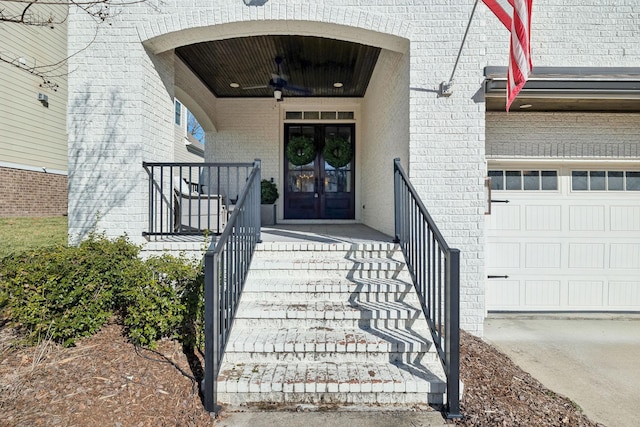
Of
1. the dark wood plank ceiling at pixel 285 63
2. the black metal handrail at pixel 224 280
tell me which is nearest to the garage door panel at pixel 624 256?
the dark wood plank ceiling at pixel 285 63

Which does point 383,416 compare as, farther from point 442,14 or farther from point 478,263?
point 442,14

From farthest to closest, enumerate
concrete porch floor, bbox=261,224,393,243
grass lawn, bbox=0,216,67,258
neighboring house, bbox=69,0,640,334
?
1. grass lawn, bbox=0,216,67,258
2. concrete porch floor, bbox=261,224,393,243
3. neighboring house, bbox=69,0,640,334

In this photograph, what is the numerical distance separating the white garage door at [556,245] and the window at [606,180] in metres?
0.05

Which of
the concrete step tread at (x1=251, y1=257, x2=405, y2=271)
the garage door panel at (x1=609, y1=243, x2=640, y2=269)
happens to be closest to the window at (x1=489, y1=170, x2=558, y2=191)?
the garage door panel at (x1=609, y1=243, x2=640, y2=269)

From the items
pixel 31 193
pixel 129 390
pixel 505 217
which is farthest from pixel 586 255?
pixel 31 193

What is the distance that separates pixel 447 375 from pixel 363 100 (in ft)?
19.8

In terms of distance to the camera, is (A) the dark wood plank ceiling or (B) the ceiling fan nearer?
(A) the dark wood plank ceiling

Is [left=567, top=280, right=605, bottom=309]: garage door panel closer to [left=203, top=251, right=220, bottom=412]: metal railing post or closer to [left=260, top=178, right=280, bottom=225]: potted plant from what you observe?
[left=203, top=251, right=220, bottom=412]: metal railing post

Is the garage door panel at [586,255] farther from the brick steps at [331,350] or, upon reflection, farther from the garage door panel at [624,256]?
the brick steps at [331,350]

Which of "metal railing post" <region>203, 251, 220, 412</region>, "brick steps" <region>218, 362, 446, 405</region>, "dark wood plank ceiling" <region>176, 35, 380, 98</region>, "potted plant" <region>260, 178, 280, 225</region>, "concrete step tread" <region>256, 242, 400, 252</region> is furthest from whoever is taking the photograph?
"potted plant" <region>260, 178, 280, 225</region>

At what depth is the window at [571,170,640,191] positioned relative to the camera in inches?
180

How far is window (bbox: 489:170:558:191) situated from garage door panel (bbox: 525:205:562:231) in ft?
0.90

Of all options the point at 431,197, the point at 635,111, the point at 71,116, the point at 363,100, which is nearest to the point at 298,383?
the point at 431,197

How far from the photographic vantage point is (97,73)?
378cm
